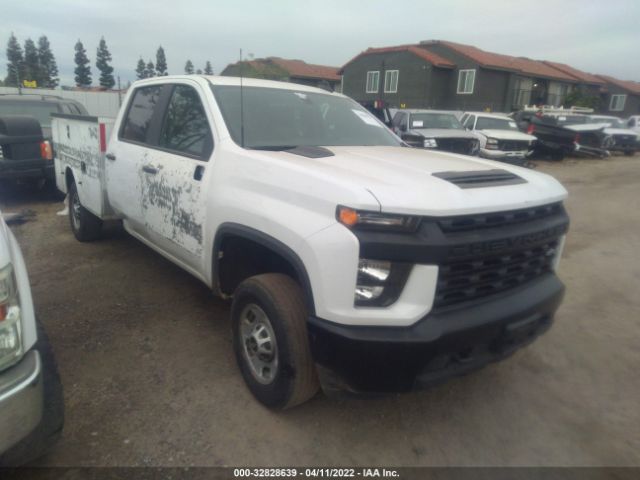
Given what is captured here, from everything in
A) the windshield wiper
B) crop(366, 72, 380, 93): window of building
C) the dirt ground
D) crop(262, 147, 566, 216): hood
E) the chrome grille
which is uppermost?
crop(366, 72, 380, 93): window of building

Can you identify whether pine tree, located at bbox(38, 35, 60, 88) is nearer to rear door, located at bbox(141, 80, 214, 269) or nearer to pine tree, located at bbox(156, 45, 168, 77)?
pine tree, located at bbox(156, 45, 168, 77)

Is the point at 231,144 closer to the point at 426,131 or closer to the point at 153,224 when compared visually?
the point at 153,224

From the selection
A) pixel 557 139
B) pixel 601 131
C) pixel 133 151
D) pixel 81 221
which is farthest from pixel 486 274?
pixel 601 131

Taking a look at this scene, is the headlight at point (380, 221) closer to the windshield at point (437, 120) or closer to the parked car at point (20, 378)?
the parked car at point (20, 378)

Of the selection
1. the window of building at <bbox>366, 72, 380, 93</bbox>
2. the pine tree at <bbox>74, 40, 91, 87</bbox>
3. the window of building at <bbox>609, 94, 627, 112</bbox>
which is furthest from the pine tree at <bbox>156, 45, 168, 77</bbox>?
the window of building at <bbox>609, 94, 627, 112</bbox>

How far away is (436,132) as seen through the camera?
36.9ft

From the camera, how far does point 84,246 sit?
18.3 ft

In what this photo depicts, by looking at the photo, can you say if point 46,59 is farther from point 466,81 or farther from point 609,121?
point 609,121

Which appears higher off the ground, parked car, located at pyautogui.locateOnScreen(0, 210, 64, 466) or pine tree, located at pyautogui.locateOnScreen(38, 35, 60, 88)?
pine tree, located at pyautogui.locateOnScreen(38, 35, 60, 88)

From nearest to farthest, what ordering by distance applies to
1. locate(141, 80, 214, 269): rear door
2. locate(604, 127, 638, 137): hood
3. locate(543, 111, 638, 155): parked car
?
locate(141, 80, 214, 269): rear door, locate(543, 111, 638, 155): parked car, locate(604, 127, 638, 137): hood

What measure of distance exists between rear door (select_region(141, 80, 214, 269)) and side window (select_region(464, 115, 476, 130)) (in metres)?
12.8

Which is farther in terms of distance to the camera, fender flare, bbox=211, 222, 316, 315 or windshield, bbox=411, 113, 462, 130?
windshield, bbox=411, 113, 462, 130

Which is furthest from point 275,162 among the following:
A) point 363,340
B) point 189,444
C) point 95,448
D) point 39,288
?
point 39,288

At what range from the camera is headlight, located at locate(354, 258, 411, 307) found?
213 centimetres
